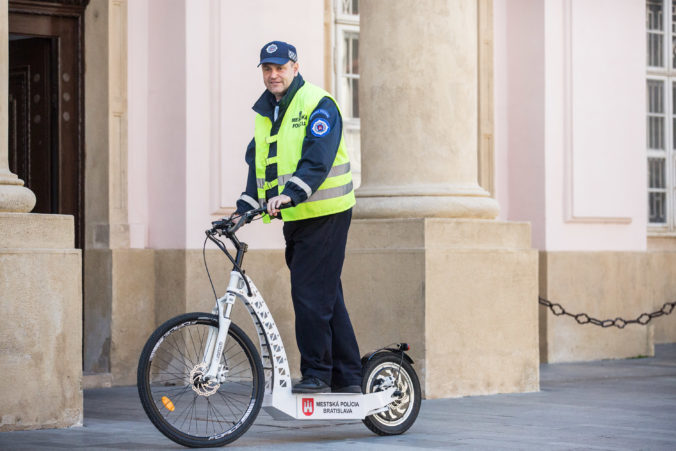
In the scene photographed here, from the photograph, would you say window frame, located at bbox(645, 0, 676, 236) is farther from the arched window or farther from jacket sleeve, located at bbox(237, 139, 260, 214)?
jacket sleeve, located at bbox(237, 139, 260, 214)

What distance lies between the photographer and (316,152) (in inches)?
243

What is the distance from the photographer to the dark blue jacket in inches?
241

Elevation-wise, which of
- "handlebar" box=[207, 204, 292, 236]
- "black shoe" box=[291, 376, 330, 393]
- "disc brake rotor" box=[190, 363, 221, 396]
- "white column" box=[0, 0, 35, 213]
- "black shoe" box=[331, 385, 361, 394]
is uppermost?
"white column" box=[0, 0, 35, 213]

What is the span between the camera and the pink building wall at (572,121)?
38.3 feet

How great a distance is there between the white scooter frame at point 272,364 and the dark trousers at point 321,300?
0.13 metres

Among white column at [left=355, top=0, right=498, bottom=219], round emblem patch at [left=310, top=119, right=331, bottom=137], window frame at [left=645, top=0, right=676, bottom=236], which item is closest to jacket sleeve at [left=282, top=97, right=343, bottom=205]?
round emblem patch at [left=310, top=119, right=331, bottom=137]

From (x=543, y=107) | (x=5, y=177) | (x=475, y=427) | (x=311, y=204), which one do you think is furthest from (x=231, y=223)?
(x=543, y=107)

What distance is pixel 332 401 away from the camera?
6359mm

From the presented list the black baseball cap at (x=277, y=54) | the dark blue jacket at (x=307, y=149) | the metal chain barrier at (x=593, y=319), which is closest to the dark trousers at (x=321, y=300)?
the dark blue jacket at (x=307, y=149)

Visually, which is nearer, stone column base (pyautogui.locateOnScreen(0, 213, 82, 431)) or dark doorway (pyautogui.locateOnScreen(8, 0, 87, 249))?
stone column base (pyautogui.locateOnScreen(0, 213, 82, 431))

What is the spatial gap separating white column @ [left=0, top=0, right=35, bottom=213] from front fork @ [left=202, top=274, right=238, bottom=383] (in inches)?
63.6

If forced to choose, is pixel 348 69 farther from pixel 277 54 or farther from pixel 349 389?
pixel 349 389

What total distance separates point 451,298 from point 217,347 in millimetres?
2881

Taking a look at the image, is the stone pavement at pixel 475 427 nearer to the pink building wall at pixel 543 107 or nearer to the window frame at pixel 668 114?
the pink building wall at pixel 543 107
